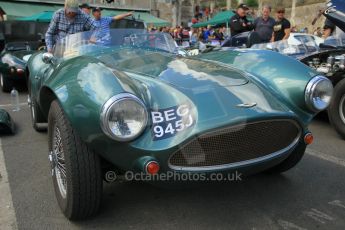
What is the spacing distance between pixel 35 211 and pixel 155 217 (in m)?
0.86

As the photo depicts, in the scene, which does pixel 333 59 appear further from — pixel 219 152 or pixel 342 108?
pixel 219 152

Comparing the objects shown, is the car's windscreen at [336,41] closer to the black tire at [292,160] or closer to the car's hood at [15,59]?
the black tire at [292,160]

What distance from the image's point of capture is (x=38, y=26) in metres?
11.4

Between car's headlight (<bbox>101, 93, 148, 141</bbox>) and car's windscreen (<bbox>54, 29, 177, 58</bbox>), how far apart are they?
1.55 meters

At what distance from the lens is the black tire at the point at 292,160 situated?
3.06 metres

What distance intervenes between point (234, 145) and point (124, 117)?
67 cm

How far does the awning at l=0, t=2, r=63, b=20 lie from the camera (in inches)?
877

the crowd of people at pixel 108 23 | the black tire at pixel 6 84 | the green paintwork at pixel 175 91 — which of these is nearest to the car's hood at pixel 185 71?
the green paintwork at pixel 175 91

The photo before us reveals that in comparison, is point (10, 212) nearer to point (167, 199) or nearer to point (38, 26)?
point (167, 199)

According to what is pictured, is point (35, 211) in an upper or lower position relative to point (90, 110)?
lower

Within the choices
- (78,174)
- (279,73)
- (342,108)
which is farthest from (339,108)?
(78,174)

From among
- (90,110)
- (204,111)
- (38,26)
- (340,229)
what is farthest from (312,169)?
(38,26)

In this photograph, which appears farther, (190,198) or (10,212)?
(190,198)

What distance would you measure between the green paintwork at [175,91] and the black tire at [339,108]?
172 centimetres
